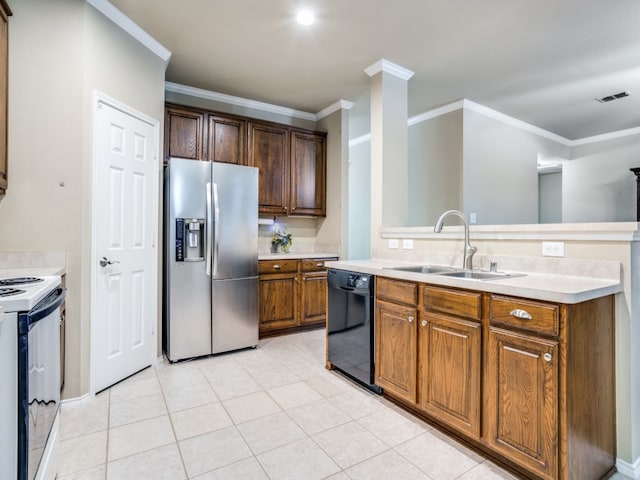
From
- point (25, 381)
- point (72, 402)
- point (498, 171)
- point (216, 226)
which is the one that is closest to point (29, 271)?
point (72, 402)

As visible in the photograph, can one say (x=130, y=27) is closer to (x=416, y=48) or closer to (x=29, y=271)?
(x=29, y=271)

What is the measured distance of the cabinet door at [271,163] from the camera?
404cm

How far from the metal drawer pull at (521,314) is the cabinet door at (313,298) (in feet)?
8.54

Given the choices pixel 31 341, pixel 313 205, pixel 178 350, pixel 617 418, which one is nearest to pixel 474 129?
pixel 313 205

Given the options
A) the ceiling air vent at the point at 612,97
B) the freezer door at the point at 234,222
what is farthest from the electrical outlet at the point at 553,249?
the ceiling air vent at the point at 612,97

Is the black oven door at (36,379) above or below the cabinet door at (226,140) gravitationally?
below

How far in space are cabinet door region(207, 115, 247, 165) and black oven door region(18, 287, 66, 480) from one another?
8.23 ft

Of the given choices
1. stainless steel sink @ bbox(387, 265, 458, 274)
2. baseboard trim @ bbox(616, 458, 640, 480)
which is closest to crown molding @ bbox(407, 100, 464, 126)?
stainless steel sink @ bbox(387, 265, 458, 274)

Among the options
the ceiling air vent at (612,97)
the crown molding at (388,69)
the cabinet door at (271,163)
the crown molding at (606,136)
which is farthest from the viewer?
the crown molding at (606,136)

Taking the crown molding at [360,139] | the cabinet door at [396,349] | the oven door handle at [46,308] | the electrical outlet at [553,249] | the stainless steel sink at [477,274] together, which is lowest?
the cabinet door at [396,349]

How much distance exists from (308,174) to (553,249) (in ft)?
9.92

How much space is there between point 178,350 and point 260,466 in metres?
1.64

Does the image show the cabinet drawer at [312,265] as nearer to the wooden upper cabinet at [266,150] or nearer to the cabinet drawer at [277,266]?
the cabinet drawer at [277,266]

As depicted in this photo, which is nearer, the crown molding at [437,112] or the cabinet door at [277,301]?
the cabinet door at [277,301]
